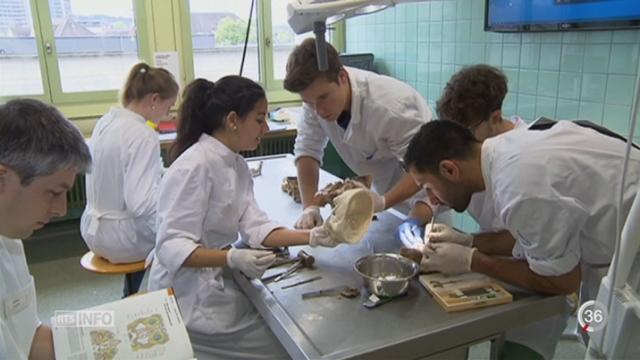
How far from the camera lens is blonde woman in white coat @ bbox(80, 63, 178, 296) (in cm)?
209

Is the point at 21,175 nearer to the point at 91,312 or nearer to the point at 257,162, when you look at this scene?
the point at 91,312

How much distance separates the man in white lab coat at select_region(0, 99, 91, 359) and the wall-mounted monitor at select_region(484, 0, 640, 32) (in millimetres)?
2034

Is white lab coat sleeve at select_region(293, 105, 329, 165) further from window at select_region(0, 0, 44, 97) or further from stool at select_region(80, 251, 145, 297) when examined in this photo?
window at select_region(0, 0, 44, 97)

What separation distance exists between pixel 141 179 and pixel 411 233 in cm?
119

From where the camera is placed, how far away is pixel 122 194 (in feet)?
7.10

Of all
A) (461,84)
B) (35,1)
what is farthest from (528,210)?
(35,1)

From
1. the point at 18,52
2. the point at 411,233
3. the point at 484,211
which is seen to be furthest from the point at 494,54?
the point at 18,52

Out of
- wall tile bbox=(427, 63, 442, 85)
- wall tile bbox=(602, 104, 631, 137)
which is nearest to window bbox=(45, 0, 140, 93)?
wall tile bbox=(427, 63, 442, 85)

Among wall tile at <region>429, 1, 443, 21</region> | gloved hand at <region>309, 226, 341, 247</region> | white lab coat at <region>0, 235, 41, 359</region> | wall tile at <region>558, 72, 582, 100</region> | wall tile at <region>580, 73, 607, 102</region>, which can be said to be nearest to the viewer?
white lab coat at <region>0, 235, 41, 359</region>

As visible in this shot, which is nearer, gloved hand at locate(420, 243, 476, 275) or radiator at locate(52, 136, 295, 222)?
gloved hand at locate(420, 243, 476, 275)

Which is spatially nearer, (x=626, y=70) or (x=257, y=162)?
(x=626, y=70)

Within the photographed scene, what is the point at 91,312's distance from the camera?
1.15 m

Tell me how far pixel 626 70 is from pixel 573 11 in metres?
0.35

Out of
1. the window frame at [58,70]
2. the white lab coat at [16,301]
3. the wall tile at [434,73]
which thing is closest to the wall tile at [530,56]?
the wall tile at [434,73]
